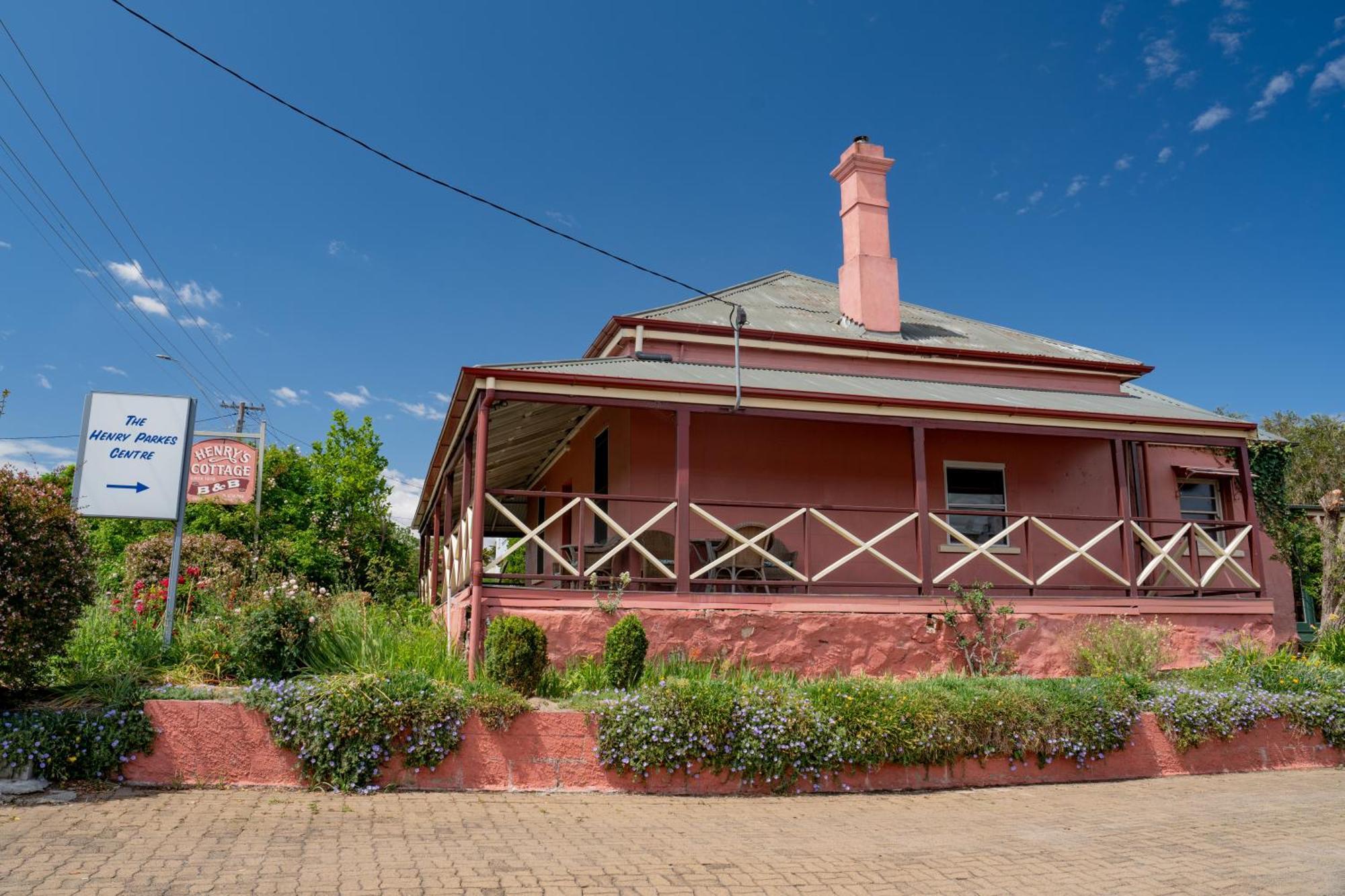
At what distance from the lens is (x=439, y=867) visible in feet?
17.5

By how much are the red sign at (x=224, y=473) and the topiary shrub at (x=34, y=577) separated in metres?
13.2

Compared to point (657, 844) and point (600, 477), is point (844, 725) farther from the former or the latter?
point (600, 477)

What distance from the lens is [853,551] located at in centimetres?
1080

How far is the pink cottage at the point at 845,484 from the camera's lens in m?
9.91

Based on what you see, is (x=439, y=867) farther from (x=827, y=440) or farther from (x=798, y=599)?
(x=827, y=440)

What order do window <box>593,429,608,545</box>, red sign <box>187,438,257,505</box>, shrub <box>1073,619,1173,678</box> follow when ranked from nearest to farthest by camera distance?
shrub <box>1073,619,1173,678</box> < window <box>593,429,608,545</box> < red sign <box>187,438,257,505</box>

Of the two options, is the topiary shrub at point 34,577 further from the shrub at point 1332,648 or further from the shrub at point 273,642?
the shrub at point 1332,648

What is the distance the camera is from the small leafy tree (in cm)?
1055

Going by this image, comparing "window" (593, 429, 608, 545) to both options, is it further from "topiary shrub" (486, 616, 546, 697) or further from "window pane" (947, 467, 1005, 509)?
"window pane" (947, 467, 1005, 509)

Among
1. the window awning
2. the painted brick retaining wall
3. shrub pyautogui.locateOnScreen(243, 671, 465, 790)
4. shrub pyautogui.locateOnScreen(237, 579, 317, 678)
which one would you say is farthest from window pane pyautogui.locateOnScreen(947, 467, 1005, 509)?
shrub pyautogui.locateOnScreen(237, 579, 317, 678)

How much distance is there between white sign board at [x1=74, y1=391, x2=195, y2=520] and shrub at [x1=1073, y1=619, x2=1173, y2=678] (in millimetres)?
9511

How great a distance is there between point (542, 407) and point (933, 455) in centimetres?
561

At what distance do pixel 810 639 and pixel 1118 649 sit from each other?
3495 millimetres

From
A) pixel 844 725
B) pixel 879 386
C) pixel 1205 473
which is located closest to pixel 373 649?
pixel 844 725
